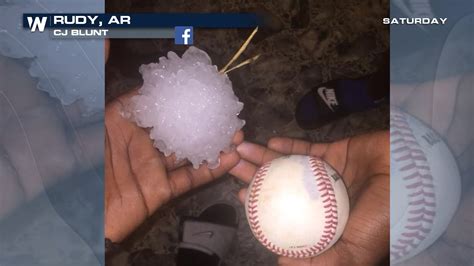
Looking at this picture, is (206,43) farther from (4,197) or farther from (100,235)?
(4,197)

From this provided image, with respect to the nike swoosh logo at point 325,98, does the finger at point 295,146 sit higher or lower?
lower

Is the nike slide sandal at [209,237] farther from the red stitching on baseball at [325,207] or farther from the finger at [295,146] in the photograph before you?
the finger at [295,146]

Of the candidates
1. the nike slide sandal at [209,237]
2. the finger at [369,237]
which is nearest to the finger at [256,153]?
the nike slide sandal at [209,237]

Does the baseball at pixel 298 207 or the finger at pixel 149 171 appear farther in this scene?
the finger at pixel 149 171

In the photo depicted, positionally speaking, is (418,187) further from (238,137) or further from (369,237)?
(238,137)

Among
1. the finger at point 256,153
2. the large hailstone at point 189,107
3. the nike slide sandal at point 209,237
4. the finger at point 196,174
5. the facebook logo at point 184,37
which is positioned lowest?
the nike slide sandal at point 209,237

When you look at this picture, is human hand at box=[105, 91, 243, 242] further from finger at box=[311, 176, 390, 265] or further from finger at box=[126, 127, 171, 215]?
finger at box=[311, 176, 390, 265]
